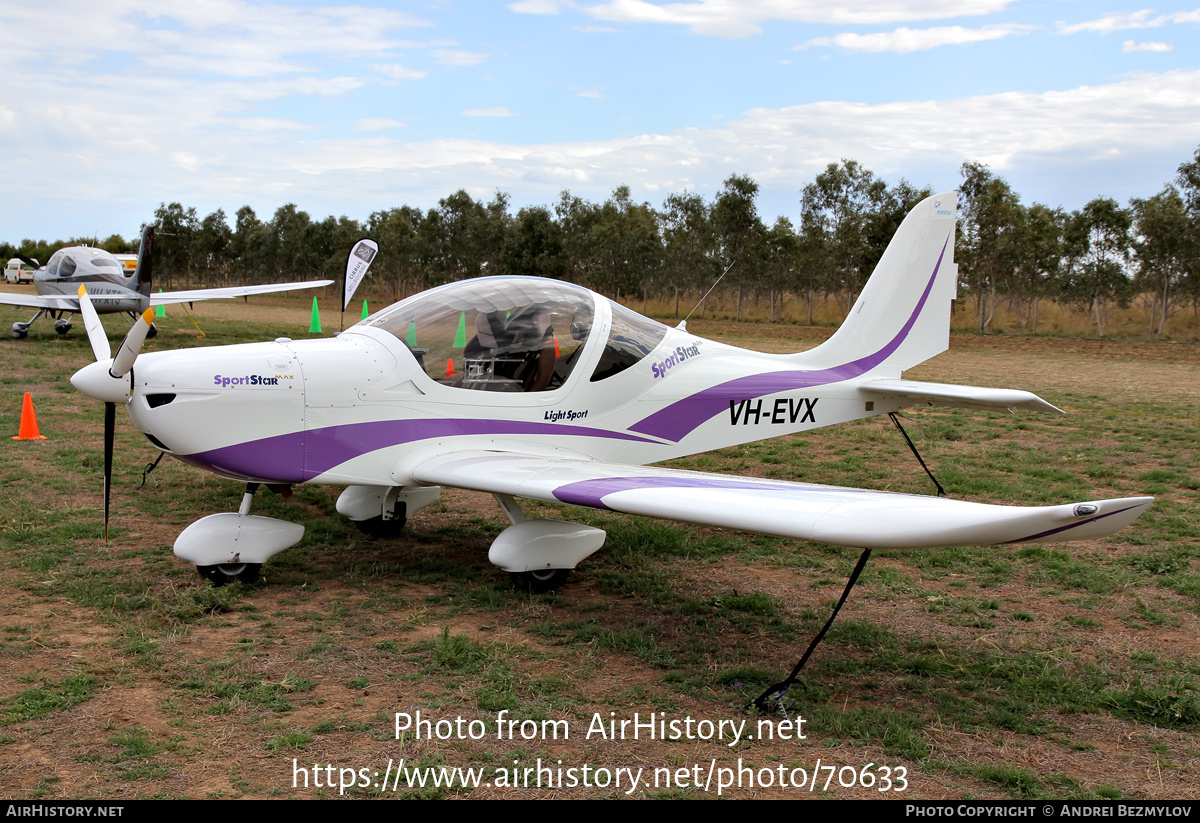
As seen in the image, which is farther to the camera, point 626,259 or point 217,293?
point 626,259

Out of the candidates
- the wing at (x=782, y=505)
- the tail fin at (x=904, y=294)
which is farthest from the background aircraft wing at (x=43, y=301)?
the tail fin at (x=904, y=294)

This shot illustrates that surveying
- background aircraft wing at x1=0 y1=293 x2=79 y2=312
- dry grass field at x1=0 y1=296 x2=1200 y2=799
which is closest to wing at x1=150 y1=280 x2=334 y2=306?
background aircraft wing at x1=0 y1=293 x2=79 y2=312

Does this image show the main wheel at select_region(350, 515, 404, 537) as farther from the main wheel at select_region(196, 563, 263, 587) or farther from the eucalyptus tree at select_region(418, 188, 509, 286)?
the eucalyptus tree at select_region(418, 188, 509, 286)

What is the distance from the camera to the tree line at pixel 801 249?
36125 millimetres

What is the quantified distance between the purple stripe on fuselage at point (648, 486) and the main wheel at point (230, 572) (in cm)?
232

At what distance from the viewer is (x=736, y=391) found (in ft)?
23.4

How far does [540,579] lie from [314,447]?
69.9 inches

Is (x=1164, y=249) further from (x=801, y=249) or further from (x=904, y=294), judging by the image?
(x=904, y=294)

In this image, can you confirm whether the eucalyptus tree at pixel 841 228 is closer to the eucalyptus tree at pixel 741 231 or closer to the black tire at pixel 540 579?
the eucalyptus tree at pixel 741 231

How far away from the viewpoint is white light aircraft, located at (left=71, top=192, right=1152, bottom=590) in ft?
16.7

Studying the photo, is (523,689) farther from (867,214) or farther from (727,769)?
(867,214)

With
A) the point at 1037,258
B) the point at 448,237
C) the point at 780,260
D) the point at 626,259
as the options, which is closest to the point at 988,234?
the point at 1037,258

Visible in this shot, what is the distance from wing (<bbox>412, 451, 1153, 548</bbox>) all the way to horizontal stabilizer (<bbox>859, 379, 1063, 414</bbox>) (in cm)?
285
